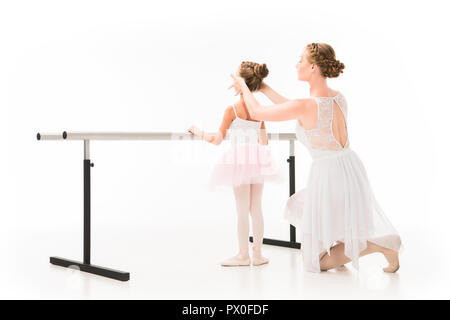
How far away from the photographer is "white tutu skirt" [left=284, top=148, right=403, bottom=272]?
3.48 m

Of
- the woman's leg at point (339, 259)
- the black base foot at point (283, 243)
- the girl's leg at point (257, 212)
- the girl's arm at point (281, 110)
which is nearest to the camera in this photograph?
the girl's arm at point (281, 110)

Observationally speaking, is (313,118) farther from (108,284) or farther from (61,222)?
(61,222)

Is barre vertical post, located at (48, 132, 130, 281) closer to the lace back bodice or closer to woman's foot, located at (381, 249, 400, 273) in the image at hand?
the lace back bodice

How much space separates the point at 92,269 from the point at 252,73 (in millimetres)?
1553

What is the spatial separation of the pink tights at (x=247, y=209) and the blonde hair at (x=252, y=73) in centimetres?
64

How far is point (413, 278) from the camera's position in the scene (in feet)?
11.7

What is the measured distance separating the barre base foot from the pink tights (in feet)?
2.61

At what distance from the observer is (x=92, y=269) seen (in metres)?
3.70

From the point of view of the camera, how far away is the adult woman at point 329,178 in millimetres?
3469

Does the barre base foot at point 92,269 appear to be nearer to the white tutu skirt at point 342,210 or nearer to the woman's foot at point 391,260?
the white tutu skirt at point 342,210

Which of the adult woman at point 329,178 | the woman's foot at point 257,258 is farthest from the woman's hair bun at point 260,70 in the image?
the woman's foot at point 257,258

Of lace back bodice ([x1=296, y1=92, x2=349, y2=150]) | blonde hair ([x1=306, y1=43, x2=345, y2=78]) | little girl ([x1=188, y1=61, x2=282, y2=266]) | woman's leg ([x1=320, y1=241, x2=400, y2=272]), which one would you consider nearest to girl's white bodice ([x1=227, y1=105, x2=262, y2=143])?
little girl ([x1=188, y1=61, x2=282, y2=266])

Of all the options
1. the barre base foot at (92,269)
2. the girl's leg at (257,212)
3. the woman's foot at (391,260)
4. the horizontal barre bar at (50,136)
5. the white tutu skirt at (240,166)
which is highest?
the horizontal barre bar at (50,136)

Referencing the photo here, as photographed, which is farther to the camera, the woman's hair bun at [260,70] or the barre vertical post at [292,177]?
the barre vertical post at [292,177]
